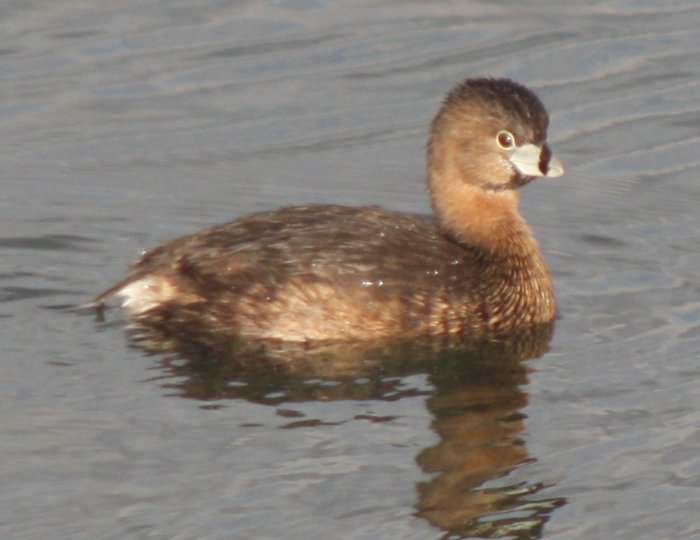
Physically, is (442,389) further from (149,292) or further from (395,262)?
(149,292)

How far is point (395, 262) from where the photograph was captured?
32.6ft

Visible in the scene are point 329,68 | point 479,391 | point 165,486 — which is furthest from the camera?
point 329,68

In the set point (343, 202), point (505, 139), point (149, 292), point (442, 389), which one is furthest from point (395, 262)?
point (343, 202)

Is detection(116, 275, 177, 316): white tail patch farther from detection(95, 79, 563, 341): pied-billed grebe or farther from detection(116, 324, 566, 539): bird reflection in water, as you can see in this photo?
detection(116, 324, 566, 539): bird reflection in water

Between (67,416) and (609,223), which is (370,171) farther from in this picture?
(67,416)

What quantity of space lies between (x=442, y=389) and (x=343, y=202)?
10.0 ft

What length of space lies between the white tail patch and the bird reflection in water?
5.3 inches

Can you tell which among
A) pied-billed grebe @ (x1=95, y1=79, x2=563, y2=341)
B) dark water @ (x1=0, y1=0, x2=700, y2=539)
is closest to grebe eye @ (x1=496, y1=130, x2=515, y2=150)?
pied-billed grebe @ (x1=95, y1=79, x2=563, y2=341)

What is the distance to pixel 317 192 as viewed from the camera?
1239 cm

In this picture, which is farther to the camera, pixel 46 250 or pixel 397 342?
pixel 46 250

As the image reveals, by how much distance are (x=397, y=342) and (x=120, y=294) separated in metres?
1.50

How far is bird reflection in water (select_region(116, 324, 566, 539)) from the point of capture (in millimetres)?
7969

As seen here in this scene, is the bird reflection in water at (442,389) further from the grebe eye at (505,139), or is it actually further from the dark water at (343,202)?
the grebe eye at (505,139)

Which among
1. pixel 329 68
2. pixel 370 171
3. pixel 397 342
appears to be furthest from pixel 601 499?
pixel 329 68
